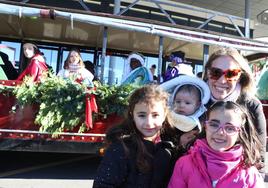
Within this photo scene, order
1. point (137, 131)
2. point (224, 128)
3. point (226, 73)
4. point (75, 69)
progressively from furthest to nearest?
point (75, 69) < point (226, 73) < point (137, 131) < point (224, 128)

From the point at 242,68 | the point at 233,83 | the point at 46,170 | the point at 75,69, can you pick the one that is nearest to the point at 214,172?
the point at 233,83

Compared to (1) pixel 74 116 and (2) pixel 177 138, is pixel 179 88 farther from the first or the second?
(1) pixel 74 116

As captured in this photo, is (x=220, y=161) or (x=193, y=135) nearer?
(x=220, y=161)

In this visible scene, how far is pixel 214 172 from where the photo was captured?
6.24 feet

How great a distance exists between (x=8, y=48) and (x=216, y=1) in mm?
7852

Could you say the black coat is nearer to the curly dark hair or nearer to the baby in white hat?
the curly dark hair

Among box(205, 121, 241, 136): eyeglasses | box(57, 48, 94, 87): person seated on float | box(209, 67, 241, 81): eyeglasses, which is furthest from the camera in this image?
box(57, 48, 94, 87): person seated on float

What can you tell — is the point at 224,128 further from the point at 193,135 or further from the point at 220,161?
the point at 193,135

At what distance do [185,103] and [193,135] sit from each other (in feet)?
0.67

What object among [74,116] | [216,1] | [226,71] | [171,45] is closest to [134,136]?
[226,71]

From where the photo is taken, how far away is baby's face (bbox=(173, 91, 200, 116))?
2258 millimetres

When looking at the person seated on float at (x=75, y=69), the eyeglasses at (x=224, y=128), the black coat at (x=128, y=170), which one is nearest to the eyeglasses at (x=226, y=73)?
the eyeglasses at (x=224, y=128)

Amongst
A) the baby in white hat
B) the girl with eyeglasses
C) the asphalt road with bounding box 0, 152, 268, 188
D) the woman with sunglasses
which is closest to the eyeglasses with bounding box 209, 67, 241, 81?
the woman with sunglasses

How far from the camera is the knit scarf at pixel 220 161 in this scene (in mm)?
1897
